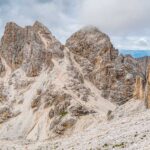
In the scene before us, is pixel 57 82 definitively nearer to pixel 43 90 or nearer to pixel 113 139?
pixel 43 90

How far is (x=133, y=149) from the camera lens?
38.9 meters

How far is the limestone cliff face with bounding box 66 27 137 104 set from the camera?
170875 millimetres

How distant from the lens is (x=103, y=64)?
175500 mm

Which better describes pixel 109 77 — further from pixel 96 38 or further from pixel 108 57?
pixel 96 38

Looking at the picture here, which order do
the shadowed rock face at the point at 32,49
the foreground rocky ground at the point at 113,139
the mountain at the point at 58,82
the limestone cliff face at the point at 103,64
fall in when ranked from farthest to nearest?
the shadowed rock face at the point at 32,49 < the limestone cliff face at the point at 103,64 < the mountain at the point at 58,82 < the foreground rocky ground at the point at 113,139

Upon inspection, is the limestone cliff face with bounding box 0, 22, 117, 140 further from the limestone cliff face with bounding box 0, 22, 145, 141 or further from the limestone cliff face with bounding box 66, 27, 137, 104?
the limestone cliff face with bounding box 66, 27, 137, 104

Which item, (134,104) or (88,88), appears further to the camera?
(88,88)

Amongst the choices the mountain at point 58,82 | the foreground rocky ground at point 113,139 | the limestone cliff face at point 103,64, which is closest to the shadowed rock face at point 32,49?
the mountain at point 58,82

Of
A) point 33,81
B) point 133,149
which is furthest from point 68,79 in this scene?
point 133,149

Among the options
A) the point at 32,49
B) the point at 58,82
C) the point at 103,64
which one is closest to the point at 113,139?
the point at 58,82

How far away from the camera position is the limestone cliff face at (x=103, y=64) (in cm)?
17088

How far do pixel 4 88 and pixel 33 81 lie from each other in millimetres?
13615

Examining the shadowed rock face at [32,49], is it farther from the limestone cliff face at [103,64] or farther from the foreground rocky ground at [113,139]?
the foreground rocky ground at [113,139]

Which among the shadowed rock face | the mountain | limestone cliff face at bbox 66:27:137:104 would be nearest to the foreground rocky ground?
the mountain
